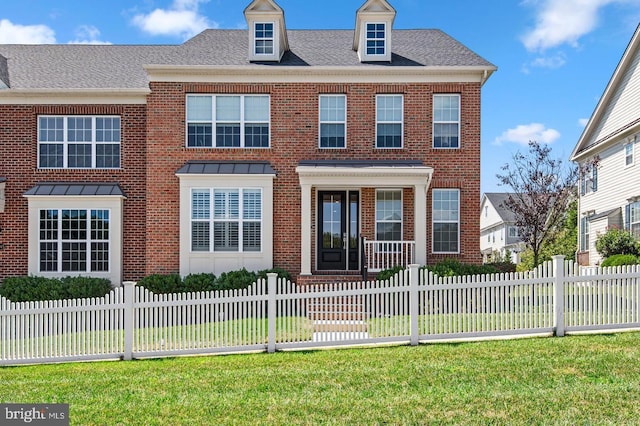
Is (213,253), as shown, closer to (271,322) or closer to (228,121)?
(228,121)

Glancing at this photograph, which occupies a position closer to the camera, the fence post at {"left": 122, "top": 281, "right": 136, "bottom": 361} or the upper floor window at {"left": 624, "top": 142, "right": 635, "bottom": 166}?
the fence post at {"left": 122, "top": 281, "right": 136, "bottom": 361}

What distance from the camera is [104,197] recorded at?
58.3 feet

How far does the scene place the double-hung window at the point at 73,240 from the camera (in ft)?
58.8

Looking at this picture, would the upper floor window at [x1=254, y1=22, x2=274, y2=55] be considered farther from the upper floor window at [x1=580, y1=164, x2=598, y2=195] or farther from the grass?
the upper floor window at [x1=580, y1=164, x2=598, y2=195]

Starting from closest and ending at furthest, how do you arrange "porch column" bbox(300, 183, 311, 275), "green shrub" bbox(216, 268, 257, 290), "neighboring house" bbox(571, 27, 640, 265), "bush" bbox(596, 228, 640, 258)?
"green shrub" bbox(216, 268, 257, 290)
"porch column" bbox(300, 183, 311, 275)
"bush" bbox(596, 228, 640, 258)
"neighboring house" bbox(571, 27, 640, 265)

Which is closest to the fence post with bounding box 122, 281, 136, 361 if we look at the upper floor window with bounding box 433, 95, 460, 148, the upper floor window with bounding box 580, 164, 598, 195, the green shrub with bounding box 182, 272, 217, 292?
the green shrub with bounding box 182, 272, 217, 292

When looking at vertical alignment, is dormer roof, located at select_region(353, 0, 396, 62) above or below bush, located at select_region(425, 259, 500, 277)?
above

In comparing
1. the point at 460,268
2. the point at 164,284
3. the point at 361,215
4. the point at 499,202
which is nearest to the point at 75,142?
the point at 164,284

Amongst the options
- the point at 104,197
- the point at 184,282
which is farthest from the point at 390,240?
the point at 104,197

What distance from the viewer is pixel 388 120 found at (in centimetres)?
1802

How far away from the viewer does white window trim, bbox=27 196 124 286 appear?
1784 centimetres

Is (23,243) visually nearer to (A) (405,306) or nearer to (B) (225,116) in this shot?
(B) (225,116)

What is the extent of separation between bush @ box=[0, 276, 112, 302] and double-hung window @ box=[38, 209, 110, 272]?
959 millimetres

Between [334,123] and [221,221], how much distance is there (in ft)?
14.3
